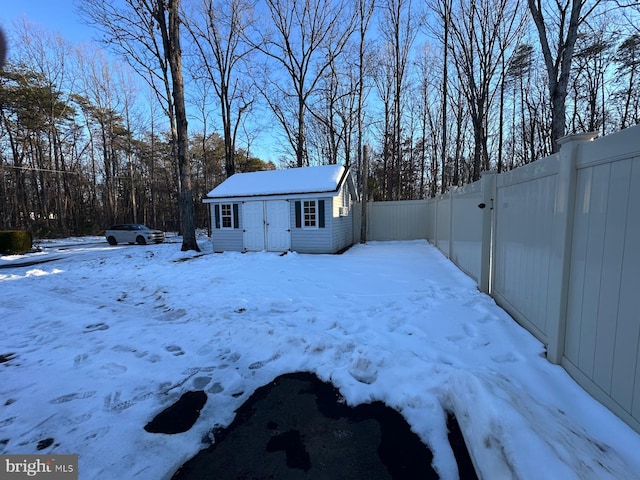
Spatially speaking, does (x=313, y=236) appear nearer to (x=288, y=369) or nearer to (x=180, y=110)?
(x=180, y=110)

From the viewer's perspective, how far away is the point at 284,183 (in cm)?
1205

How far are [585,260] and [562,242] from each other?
296mm

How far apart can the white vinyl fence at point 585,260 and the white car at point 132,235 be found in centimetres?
1868

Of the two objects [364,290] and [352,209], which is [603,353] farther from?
[352,209]

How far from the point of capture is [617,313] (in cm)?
189

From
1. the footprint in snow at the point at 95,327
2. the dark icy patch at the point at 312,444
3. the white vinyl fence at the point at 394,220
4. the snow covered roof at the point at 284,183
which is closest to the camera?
the dark icy patch at the point at 312,444

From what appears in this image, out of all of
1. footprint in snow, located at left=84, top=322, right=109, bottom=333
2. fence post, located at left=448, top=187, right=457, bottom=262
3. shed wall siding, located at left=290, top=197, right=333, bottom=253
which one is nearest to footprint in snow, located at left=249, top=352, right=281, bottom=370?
footprint in snow, located at left=84, top=322, right=109, bottom=333

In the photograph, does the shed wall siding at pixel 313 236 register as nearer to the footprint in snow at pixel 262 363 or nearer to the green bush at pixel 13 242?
the footprint in snow at pixel 262 363

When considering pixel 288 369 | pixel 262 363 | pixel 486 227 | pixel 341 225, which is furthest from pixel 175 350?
pixel 341 225

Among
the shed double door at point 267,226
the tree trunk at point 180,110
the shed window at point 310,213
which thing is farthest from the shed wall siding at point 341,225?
the tree trunk at point 180,110

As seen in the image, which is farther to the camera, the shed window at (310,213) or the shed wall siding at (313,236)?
the shed window at (310,213)

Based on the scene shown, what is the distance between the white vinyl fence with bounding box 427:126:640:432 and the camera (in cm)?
179

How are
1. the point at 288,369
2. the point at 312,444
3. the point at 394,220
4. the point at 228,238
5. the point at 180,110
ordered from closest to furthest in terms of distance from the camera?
the point at 312,444, the point at 288,369, the point at 180,110, the point at 228,238, the point at 394,220

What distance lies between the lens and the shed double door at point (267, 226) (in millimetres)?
11406
